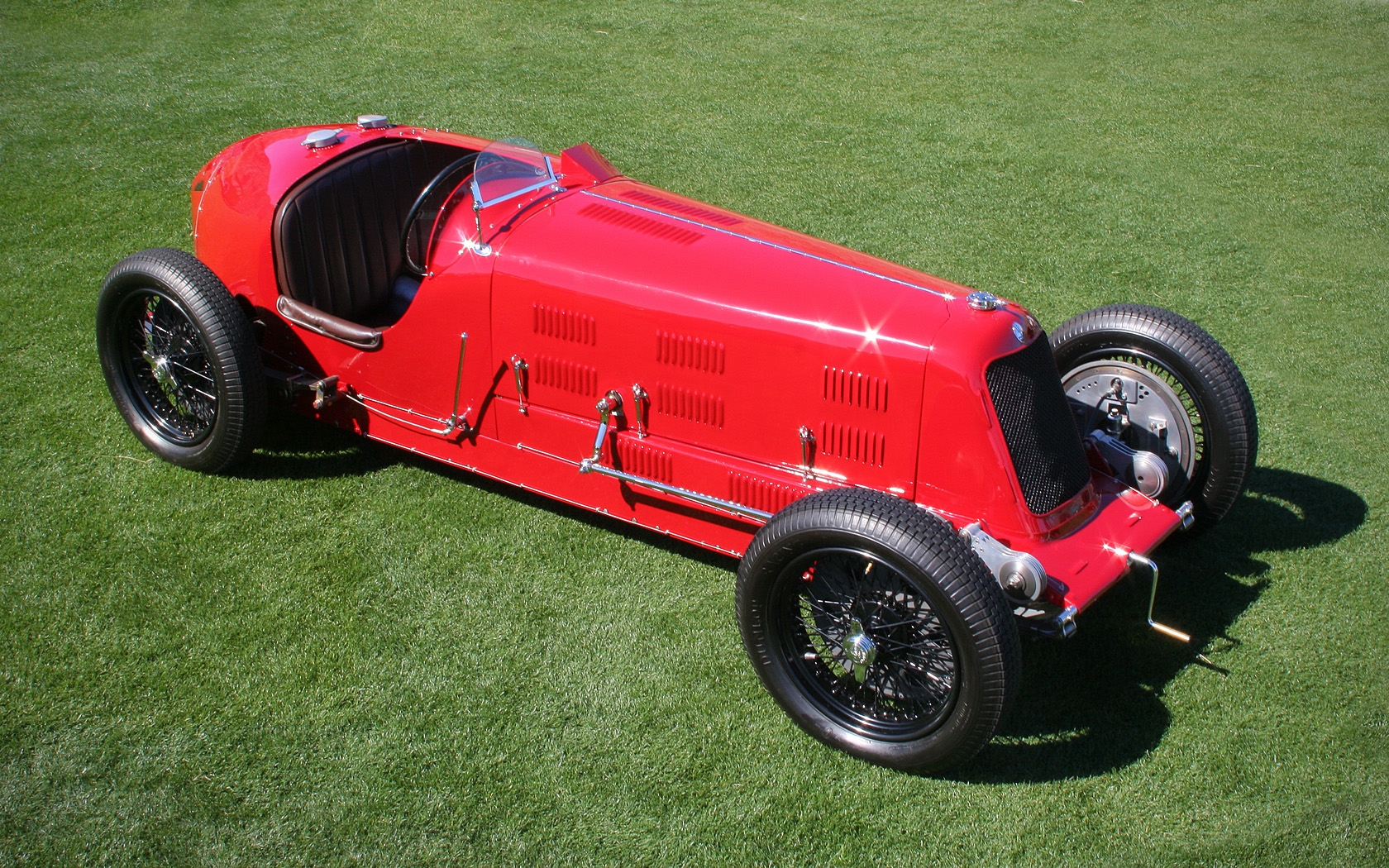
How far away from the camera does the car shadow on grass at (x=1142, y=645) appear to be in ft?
12.1

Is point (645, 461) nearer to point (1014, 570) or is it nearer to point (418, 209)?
point (1014, 570)

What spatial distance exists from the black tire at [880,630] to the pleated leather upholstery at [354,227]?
259cm

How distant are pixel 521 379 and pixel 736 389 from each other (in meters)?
0.96

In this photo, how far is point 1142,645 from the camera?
4.14 meters

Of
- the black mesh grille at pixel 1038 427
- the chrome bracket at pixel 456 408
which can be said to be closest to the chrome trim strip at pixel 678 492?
the chrome bracket at pixel 456 408

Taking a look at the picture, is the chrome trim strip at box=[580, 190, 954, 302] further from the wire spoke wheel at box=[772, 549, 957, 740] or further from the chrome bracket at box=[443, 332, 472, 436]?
the wire spoke wheel at box=[772, 549, 957, 740]

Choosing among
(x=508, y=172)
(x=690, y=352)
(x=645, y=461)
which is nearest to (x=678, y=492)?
(x=645, y=461)

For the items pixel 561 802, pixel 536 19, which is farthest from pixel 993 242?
pixel 536 19

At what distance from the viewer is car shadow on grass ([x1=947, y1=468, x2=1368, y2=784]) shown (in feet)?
12.1

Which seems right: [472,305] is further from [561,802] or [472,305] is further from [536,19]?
[536,19]

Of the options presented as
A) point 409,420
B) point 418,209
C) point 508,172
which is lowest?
point 409,420

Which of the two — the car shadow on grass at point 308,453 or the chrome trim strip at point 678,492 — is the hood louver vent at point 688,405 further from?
the car shadow on grass at point 308,453

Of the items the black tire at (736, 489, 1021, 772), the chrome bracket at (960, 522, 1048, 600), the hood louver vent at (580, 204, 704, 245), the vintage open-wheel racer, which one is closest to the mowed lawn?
the black tire at (736, 489, 1021, 772)

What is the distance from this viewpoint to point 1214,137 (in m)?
8.89
